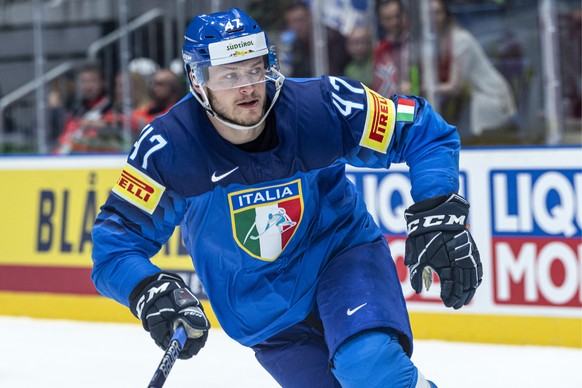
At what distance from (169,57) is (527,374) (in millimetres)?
3240

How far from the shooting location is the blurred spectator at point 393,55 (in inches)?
236

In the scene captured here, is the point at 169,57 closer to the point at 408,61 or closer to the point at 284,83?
the point at 408,61

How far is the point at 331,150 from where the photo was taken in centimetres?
304

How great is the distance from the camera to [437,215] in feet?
9.24

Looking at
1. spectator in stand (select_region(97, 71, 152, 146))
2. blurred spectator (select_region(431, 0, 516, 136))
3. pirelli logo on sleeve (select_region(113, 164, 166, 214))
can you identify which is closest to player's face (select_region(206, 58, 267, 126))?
pirelli logo on sleeve (select_region(113, 164, 166, 214))

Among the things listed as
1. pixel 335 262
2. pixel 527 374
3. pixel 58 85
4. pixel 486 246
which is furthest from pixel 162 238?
pixel 58 85

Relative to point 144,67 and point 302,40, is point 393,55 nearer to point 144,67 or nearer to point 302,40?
point 302,40

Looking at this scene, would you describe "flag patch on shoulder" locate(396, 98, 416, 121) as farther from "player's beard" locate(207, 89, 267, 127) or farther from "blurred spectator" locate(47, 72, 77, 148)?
"blurred spectator" locate(47, 72, 77, 148)

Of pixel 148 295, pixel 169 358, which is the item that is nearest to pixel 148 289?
pixel 148 295

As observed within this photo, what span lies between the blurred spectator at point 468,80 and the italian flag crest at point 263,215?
276 centimetres

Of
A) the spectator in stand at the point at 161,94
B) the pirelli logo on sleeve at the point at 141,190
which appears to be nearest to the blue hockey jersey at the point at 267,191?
the pirelli logo on sleeve at the point at 141,190

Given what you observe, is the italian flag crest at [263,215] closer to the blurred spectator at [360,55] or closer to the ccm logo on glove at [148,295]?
the ccm logo on glove at [148,295]

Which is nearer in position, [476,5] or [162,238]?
[162,238]

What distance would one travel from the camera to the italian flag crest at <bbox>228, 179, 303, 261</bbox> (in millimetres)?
3049
